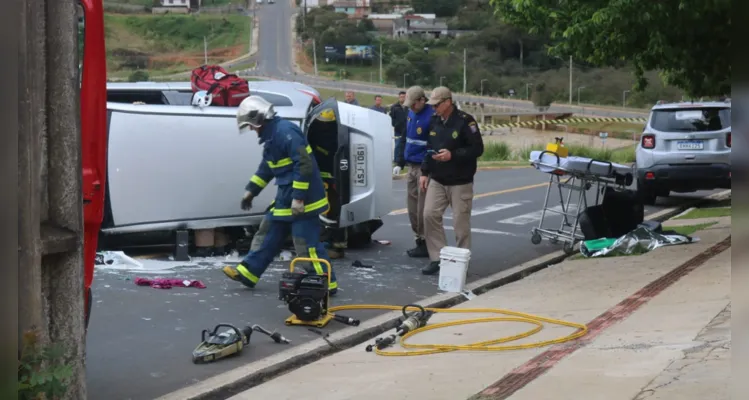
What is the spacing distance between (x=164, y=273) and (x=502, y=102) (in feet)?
182

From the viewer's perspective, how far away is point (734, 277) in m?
2.26

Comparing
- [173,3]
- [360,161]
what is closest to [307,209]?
[360,161]

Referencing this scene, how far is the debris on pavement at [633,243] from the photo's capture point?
1135 centimetres

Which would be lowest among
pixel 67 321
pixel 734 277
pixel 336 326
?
pixel 336 326

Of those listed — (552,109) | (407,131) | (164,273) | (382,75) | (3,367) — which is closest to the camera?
(3,367)

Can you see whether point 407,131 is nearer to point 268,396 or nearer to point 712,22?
point 712,22

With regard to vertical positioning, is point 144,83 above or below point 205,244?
above

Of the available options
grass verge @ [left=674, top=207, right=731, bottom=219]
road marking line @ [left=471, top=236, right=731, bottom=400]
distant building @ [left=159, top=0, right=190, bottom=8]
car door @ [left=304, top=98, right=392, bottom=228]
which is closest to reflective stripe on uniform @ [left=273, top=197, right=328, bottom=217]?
car door @ [left=304, top=98, right=392, bottom=228]

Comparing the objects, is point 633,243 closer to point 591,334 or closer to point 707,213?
point 591,334

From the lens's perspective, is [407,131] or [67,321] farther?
[407,131]

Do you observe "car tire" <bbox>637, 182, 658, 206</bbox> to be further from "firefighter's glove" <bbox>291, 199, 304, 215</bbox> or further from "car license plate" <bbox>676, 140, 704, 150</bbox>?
"firefighter's glove" <bbox>291, 199, 304, 215</bbox>

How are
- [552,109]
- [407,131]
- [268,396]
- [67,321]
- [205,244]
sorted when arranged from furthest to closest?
[552,109] → [407,131] → [205,244] → [268,396] → [67,321]

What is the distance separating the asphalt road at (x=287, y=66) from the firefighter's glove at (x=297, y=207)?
20.2 meters

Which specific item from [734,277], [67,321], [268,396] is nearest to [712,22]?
[268,396]
